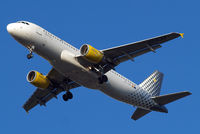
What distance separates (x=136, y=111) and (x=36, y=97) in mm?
12378

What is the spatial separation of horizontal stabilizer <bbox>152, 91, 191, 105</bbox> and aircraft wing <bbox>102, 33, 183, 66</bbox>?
681cm

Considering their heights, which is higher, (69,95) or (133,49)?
(133,49)

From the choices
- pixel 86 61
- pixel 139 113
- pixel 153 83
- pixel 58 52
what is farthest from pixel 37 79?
pixel 153 83

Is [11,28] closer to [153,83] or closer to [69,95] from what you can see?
[69,95]

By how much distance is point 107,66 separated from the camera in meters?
38.4

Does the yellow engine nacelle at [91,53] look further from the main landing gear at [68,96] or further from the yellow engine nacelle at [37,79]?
the main landing gear at [68,96]

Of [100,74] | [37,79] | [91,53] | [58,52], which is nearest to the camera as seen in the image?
[91,53]

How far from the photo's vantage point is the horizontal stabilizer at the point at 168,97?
132 feet

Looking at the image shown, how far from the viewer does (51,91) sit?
4488 cm

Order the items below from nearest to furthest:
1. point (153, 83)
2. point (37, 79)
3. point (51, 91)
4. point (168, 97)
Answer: point (37, 79)
point (168, 97)
point (51, 91)
point (153, 83)

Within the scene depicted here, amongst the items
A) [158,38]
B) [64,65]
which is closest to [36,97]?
[64,65]

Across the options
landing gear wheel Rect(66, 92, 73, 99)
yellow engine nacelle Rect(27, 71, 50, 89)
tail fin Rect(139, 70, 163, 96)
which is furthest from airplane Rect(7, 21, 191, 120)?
tail fin Rect(139, 70, 163, 96)

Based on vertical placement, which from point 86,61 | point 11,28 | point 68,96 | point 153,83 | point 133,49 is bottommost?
point 68,96

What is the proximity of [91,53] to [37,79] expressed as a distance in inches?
344
